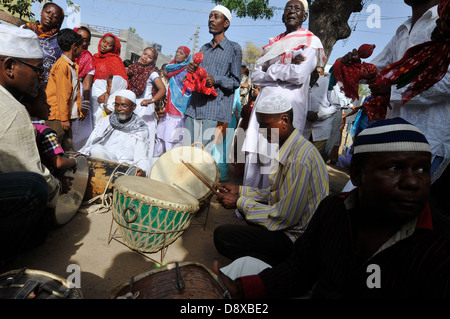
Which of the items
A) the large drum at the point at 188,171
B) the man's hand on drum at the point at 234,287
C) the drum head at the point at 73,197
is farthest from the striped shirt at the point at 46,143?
the man's hand on drum at the point at 234,287

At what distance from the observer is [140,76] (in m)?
5.79

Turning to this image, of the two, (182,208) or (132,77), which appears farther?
(132,77)

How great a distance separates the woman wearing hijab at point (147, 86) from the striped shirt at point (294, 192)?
3.63 meters

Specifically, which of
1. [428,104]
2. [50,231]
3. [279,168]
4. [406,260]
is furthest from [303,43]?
[50,231]

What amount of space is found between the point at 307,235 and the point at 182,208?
1.19m

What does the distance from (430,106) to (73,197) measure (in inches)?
140

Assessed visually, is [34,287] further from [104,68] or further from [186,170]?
[104,68]

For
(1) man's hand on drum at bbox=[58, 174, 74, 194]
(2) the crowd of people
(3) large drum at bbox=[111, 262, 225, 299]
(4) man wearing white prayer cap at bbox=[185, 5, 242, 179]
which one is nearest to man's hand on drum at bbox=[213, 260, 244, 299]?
(2) the crowd of people

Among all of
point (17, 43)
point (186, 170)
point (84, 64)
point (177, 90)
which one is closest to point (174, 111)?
point (177, 90)

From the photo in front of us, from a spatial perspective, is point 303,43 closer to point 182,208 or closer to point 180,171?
point 180,171

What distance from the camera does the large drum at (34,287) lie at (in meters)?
1.23

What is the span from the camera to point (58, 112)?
13.4 feet

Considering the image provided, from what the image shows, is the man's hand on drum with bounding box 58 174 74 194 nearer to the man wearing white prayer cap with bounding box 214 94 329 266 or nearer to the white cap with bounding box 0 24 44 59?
the white cap with bounding box 0 24 44 59

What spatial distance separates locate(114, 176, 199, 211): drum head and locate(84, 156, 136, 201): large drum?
917 mm
